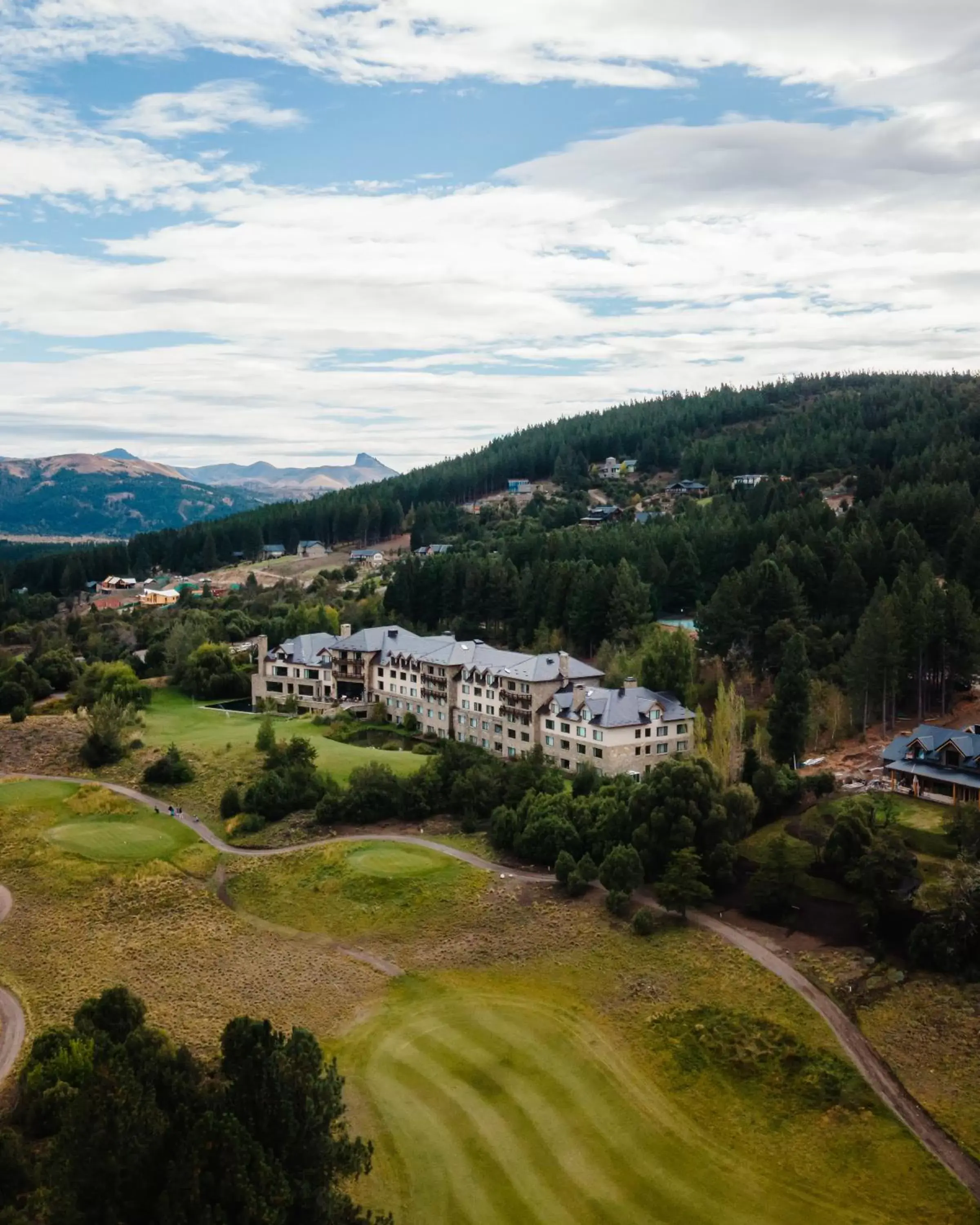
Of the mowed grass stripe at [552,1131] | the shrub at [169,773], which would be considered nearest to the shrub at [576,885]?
the mowed grass stripe at [552,1131]

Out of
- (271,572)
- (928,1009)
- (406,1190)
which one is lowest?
(406,1190)

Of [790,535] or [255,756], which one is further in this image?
[790,535]

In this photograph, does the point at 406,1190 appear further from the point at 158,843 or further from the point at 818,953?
the point at 158,843

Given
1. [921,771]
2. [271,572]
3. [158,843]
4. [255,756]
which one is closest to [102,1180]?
[158,843]

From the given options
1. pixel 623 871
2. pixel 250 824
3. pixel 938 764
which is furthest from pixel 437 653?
pixel 938 764

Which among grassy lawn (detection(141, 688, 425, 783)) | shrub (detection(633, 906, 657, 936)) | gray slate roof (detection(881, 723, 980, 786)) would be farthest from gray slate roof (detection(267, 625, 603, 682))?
shrub (detection(633, 906, 657, 936))
